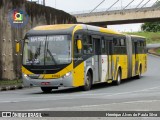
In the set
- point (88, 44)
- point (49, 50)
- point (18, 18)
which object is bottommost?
point (49, 50)

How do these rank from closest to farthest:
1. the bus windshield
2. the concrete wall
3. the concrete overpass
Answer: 1. the bus windshield
2. the concrete wall
3. the concrete overpass

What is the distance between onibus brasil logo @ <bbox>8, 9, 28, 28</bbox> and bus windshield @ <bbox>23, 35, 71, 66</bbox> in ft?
31.5

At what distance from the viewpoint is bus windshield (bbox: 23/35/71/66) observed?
20922 millimetres

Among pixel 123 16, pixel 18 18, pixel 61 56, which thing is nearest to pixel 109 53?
pixel 61 56

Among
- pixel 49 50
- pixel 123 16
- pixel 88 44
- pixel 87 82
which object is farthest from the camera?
pixel 123 16

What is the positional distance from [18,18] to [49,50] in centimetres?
1159

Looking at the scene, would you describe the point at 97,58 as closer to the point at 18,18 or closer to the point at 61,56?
the point at 61,56

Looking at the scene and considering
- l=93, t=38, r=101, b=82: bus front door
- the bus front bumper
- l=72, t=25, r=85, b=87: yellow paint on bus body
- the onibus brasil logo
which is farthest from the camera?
the onibus brasil logo

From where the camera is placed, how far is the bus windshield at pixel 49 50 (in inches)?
824

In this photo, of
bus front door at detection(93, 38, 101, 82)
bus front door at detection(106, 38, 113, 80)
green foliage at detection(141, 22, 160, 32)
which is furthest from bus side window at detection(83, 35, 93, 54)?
green foliage at detection(141, 22, 160, 32)

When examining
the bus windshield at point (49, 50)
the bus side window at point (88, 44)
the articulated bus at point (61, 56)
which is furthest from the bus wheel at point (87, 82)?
the bus windshield at point (49, 50)

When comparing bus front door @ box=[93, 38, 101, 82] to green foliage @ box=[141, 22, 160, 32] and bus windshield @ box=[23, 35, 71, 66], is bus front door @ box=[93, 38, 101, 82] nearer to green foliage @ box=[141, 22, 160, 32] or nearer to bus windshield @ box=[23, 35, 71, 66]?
bus windshield @ box=[23, 35, 71, 66]

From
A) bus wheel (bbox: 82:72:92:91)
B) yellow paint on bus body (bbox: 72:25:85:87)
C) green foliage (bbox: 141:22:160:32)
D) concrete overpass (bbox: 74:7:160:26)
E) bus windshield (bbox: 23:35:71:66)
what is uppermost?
concrete overpass (bbox: 74:7:160:26)

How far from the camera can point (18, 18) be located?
3206 centimetres
